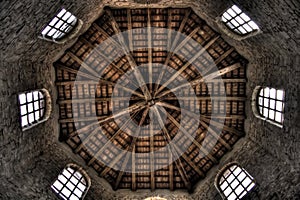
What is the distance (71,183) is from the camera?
73.2 ft

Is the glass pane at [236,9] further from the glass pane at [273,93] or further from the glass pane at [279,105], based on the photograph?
the glass pane at [279,105]

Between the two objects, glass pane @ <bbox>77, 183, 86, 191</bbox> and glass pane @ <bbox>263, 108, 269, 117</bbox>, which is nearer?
glass pane @ <bbox>263, 108, 269, 117</bbox>

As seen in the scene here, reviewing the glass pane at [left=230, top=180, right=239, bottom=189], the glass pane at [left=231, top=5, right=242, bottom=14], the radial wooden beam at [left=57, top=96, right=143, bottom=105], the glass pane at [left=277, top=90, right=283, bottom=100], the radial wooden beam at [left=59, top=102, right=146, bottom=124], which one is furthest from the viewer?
the radial wooden beam at [left=59, top=102, right=146, bottom=124]

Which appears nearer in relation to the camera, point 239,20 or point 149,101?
point 239,20

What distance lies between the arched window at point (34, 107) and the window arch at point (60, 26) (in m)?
3.13

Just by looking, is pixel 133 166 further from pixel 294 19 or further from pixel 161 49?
pixel 294 19

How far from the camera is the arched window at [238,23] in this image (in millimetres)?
19688

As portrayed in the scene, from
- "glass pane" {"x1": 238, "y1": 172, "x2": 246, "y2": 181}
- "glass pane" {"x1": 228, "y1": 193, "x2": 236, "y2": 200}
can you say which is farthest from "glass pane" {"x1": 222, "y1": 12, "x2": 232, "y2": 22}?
"glass pane" {"x1": 228, "y1": 193, "x2": 236, "y2": 200}

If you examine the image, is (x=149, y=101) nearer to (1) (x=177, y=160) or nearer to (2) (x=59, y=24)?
(1) (x=177, y=160)

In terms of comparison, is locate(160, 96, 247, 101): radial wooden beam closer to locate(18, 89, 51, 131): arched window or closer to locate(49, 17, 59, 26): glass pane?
locate(18, 89, 51, 131): arched window

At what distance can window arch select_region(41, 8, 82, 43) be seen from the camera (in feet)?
63.8

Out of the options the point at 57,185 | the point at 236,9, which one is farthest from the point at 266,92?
the point at 57,185

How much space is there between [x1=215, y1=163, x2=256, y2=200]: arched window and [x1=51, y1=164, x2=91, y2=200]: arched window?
8098mm

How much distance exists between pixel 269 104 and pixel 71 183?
39.7 feet
